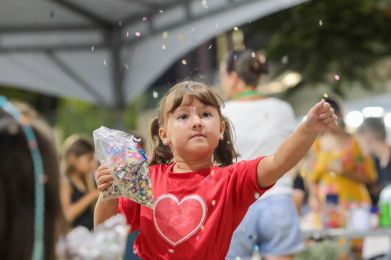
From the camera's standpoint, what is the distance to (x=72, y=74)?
701 centimetres

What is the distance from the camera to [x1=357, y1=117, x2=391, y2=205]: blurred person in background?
5.99 m

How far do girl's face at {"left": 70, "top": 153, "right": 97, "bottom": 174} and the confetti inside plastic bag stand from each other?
299cm

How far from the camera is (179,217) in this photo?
234 cm

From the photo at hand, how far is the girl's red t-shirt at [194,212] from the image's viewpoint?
91.5 inches

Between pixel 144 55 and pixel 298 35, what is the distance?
615 cm

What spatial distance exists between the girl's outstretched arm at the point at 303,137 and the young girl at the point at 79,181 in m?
2.99

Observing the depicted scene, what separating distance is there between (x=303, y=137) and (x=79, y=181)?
3.40 meters

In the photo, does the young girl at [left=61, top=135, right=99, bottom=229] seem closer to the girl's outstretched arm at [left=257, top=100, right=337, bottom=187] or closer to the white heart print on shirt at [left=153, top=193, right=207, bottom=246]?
the white heart print on shirt at [left=153, top=193, right=207, bottom=246]

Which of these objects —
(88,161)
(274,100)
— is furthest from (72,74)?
(274,100)

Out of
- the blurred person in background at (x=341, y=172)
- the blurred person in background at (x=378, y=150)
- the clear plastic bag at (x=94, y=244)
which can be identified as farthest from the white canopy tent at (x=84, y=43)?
the clear plastic bag at (x=94, y=244)

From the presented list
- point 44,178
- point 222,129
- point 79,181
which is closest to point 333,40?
point 79,181

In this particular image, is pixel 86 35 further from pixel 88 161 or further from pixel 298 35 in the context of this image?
pixel 298 35

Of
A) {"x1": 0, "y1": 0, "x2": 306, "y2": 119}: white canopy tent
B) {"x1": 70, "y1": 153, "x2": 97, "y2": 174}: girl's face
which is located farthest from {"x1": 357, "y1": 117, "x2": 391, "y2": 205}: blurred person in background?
{"x1": 70, "y1": 153, "x2": 97, "y2": 174}: girl's face

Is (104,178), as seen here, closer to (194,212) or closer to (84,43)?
(194,212)
